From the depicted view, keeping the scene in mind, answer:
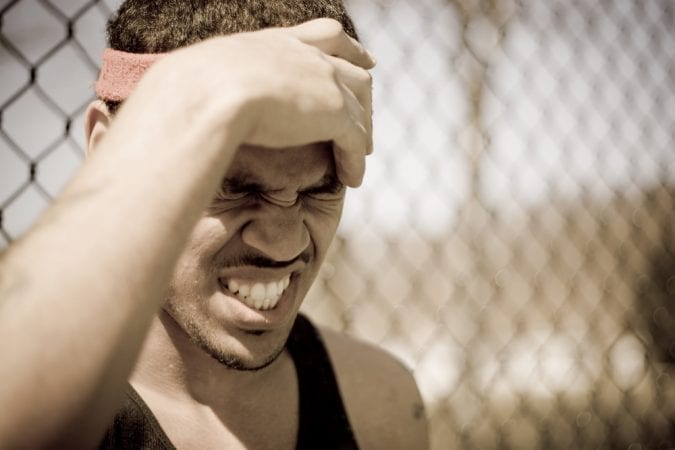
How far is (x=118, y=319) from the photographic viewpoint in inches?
19.2

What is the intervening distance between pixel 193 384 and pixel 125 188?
685mm

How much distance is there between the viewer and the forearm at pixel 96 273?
17.7 inches

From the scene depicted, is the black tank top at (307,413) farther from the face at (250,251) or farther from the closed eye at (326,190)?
the closed eye at (326,190)

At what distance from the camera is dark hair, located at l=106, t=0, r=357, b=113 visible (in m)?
0.97

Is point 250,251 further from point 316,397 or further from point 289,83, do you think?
point 316,397

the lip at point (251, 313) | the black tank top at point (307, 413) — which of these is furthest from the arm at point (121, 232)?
the black tank top at point (307, 413)

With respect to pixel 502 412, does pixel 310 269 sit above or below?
above

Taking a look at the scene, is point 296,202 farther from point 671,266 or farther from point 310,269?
point 671,266

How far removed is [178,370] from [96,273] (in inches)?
26.0

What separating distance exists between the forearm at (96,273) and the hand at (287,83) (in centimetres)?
7

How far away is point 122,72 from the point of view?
0.96 meters

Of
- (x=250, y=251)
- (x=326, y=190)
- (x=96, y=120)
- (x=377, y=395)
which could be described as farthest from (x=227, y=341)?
(x=377, y=395)

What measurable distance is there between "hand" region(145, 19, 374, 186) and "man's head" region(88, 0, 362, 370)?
13 cm

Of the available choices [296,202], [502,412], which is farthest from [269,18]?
[502,412]
